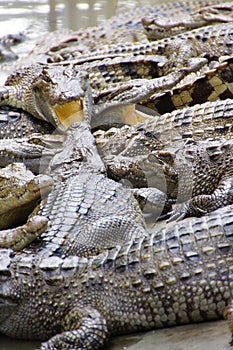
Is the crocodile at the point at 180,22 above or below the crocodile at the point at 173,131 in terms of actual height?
above

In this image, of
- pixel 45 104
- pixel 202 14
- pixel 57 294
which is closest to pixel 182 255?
pixel 57 294

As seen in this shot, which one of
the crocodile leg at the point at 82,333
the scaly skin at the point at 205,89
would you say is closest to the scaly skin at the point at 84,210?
the crocodile leg at the point at 82,333

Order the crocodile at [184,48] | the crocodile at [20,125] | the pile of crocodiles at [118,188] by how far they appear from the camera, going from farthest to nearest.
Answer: the crocodile at [184,48], the crocodile at [20,125], the pile of crocodiles at [118,188]

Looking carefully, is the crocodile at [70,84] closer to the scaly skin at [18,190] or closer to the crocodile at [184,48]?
the crocodile at [184,48]

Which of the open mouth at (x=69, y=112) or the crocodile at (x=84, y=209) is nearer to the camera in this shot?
the crocodile at (x=84, y=209)

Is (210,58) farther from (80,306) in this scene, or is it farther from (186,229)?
(80,306)

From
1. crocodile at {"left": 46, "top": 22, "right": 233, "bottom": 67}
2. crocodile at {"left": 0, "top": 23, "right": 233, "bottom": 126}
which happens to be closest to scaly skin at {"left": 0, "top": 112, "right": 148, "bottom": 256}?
crocodile at {"left": 0, "top": 23, "right": 233, "bottom": 126}

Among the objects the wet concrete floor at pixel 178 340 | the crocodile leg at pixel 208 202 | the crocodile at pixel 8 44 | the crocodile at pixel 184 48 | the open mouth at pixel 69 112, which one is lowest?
the wet concrete floor at pixel 178 340
